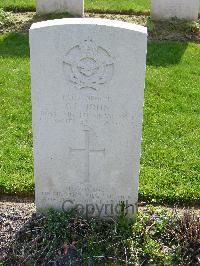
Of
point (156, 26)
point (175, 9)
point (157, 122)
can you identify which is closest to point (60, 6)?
point (156, 26)

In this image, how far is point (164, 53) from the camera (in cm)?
927

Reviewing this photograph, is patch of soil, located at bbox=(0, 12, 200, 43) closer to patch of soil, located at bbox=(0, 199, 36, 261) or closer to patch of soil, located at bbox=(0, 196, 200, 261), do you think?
patch of soil, located at bbox=(0, 196, 200, 261)

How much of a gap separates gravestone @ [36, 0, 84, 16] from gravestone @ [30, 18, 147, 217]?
654 centimetres

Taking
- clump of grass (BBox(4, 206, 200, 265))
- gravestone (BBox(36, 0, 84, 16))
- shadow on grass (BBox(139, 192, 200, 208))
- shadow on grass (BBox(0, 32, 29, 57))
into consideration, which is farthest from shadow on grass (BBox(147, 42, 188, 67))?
clump of grass (BBox(4, 206, 200, 265))

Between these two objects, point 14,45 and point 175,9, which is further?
point 175,9

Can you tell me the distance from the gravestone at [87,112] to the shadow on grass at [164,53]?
4285mm

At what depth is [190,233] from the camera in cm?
470

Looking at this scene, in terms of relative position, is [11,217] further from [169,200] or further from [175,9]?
[175,9]

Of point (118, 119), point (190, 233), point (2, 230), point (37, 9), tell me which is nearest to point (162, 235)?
point (190, 233)

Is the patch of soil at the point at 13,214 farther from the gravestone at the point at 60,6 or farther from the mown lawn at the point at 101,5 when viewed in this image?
the mown lawn at the point at 101,5

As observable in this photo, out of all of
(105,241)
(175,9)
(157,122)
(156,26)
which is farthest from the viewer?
(175,9)

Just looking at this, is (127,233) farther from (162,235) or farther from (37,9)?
(37,9)

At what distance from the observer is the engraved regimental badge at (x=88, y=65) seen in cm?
434

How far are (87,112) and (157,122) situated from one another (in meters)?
2.55
